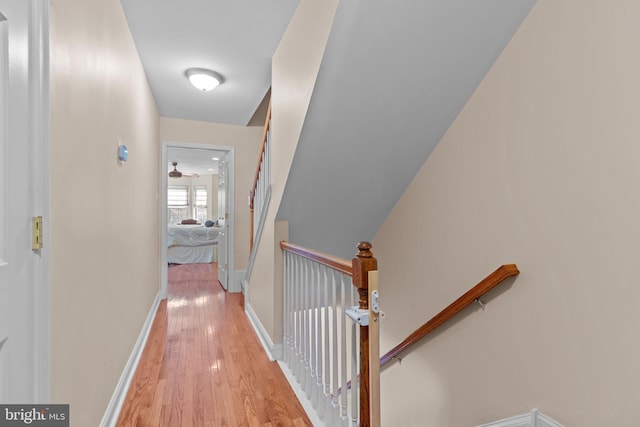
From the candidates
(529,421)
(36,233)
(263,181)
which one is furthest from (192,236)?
(529,421)

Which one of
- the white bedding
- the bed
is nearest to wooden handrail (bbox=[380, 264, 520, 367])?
the bed

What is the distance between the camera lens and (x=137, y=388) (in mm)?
1920

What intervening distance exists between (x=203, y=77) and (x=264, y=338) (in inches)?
95.3

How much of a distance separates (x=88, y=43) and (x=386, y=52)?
1.41m

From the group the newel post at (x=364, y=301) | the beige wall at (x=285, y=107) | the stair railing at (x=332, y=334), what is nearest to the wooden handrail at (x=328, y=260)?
the stair railing at (x=332, y=334)

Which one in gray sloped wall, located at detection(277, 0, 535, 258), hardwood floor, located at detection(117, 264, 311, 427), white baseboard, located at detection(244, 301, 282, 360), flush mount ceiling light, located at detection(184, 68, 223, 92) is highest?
flush mount ceiling light, located at detection(184, 68, 223, 92)

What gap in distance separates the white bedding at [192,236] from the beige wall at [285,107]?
13.8 ft

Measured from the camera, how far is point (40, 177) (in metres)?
0.89

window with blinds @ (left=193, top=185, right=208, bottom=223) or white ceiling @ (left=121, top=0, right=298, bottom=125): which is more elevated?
white ceiling @ (left=121, top=0, right=298, bottom=125)

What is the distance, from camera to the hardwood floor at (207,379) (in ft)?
5.49

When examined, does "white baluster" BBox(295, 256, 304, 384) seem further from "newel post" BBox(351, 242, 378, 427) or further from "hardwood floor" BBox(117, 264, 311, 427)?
"newel post" BBox(351, 242, 378, 427)

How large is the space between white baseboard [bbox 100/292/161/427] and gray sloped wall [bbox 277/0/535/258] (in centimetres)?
144

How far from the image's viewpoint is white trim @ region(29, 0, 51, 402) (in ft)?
2.83

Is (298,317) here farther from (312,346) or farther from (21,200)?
(21,200)
